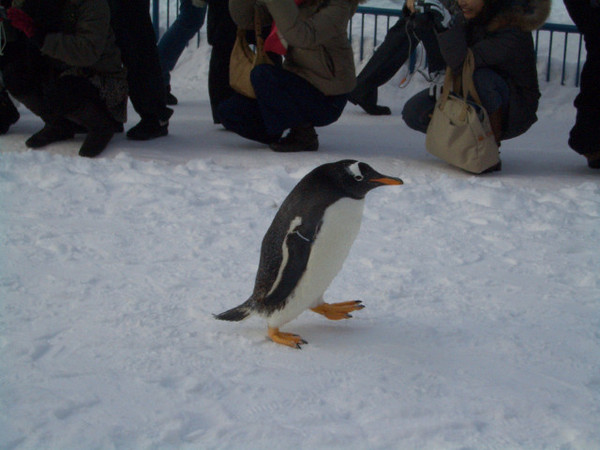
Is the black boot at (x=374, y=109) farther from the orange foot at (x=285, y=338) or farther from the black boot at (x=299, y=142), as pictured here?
the orange foot at (x=285, y=338)

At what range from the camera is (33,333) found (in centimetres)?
199

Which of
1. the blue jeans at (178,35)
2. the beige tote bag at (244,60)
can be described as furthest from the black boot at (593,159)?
the blue jeans at (178,35)

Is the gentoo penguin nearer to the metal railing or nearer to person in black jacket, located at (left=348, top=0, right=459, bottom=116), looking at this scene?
person in black jacket, located at (left=348, top=0, right=459, bottom=116)

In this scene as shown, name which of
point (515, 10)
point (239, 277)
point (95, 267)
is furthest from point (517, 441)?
point (515, 10)

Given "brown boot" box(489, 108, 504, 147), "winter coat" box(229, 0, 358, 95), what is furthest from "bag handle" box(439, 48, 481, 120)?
"winter coat" box(229, 0, 358, 95)

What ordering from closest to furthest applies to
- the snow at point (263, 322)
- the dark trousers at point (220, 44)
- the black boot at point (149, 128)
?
the snow at point (263, 322) < the black boot at point (149, 128) < the dark trousers at point (220, 44)

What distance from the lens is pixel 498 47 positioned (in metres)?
3.66

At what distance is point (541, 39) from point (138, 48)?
16.5 feet

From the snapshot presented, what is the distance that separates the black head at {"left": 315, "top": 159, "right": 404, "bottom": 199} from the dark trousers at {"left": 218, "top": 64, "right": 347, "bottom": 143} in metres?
2.09

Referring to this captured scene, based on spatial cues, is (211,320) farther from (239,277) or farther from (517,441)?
(517,441)

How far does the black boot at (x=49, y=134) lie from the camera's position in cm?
399

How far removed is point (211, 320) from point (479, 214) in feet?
4.92

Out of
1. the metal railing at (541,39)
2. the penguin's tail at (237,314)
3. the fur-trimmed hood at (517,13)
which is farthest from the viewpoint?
the metal railing at (541,39)

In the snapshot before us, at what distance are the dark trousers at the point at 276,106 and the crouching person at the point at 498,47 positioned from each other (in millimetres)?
675
